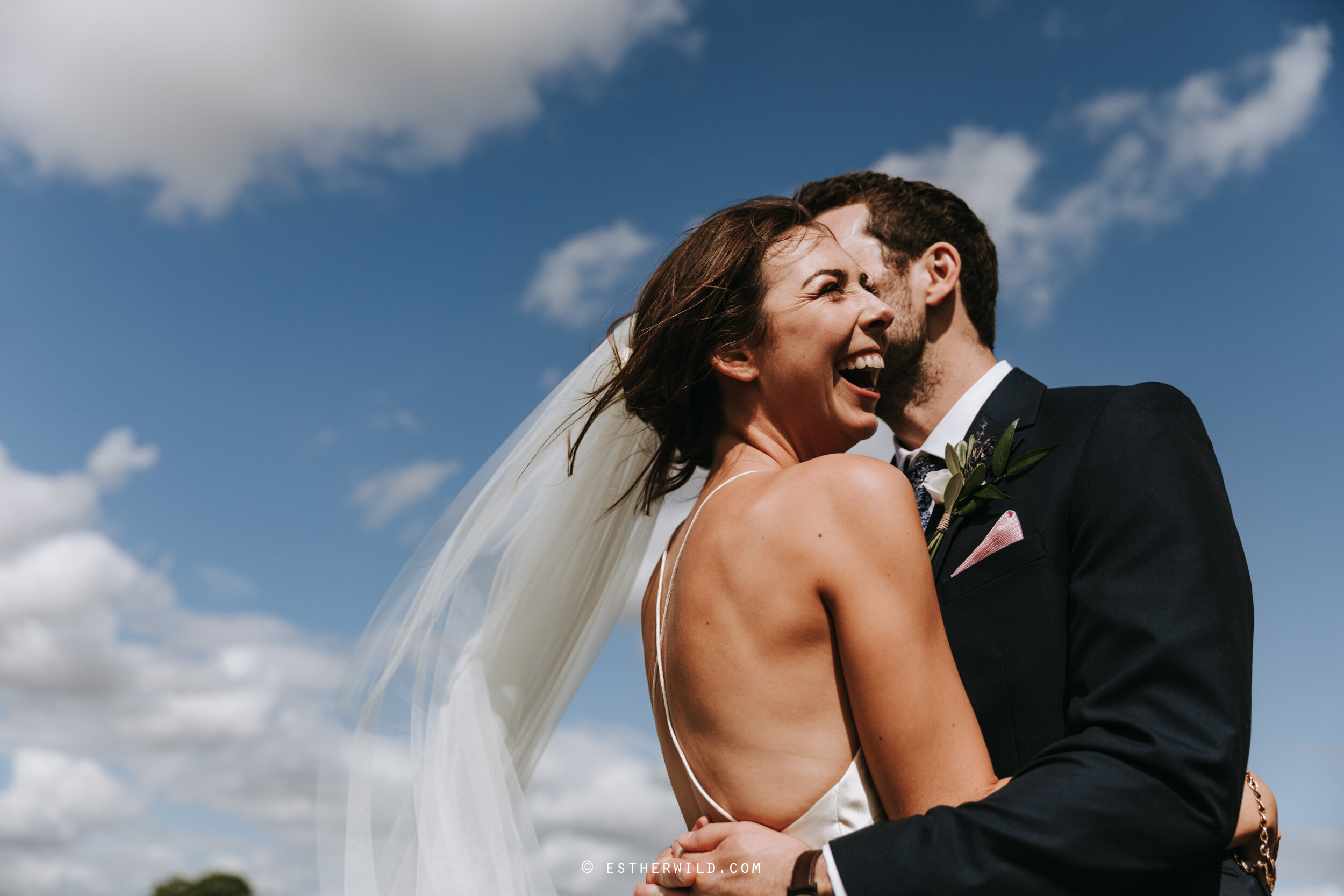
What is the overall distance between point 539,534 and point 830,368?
176 cm

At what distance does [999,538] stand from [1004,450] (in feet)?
1.41

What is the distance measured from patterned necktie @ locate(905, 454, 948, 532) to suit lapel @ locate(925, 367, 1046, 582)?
0.15 metres

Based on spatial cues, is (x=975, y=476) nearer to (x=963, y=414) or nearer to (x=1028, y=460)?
(x=1028, y=460)

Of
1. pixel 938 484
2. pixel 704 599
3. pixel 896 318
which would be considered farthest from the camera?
pixel 896 318

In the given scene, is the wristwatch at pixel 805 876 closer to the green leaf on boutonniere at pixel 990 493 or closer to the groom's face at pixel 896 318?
the green leaf on boutonniere at pixel 990 493

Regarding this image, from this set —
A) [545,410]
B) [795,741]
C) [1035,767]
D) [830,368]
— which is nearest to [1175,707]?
[1035,767]

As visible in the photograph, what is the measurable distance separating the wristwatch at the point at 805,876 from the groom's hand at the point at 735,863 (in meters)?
0.01

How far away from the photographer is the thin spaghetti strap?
3152 millimetres

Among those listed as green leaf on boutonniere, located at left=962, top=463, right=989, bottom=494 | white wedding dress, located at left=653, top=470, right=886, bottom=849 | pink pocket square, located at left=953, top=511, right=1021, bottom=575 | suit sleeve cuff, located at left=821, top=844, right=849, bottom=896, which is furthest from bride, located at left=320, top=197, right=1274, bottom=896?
pink pocket square, located at left=953, top=511, right=1021, bottom=575

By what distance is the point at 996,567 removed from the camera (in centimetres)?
328

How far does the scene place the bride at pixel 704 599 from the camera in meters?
2.75

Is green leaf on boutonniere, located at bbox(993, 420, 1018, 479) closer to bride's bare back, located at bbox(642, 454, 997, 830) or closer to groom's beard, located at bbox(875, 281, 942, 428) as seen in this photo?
bride's bare back, located at bbox(642, 454, 997, 830)

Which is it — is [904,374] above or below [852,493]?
above

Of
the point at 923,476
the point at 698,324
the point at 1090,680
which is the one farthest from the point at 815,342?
the point at 1090,680
